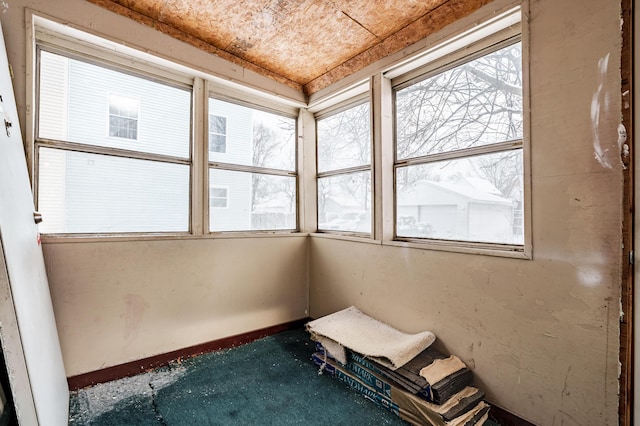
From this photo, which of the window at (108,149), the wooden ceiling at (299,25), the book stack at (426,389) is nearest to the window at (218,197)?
the window at (108,149)

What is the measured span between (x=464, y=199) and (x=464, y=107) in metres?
0.63

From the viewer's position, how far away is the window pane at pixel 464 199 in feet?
5.79

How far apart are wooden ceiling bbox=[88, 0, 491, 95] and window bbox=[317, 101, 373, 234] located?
0.46 metres

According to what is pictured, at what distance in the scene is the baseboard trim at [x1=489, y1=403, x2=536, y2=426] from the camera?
1602 millimetres

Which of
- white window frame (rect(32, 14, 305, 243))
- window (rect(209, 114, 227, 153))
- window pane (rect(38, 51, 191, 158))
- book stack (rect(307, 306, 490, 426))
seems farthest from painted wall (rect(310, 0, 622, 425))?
window pane (rect(38, 51, 191, 158))

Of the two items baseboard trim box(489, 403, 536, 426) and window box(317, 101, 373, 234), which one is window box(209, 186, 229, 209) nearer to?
window box(317, 101, 373, 234)

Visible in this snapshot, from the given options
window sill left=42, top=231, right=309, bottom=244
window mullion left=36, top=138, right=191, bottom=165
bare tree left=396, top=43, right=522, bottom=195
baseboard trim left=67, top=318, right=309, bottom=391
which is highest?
bare tree left=396, top=43, right=522, bottom=195

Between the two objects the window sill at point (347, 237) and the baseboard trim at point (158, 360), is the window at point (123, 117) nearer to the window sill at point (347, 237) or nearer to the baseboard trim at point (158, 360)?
the baseboard trim at point (158, 360)

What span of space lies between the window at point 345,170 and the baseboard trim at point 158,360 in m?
1.21

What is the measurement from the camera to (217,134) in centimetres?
260

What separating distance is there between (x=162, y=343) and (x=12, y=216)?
1408mm

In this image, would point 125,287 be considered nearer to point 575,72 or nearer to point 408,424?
point 408,424

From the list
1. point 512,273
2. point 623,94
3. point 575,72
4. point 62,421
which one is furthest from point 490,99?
point 62,421

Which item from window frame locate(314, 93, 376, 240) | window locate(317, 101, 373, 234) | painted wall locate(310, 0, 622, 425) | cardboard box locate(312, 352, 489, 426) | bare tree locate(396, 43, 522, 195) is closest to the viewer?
painted wall locate(310, 0, 622, 425)
